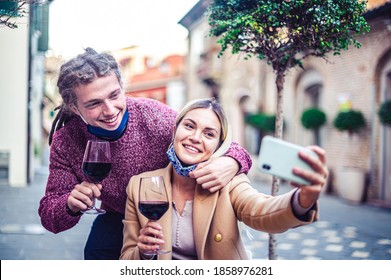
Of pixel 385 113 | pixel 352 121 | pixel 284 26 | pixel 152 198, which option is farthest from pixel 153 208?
pixel 352 121

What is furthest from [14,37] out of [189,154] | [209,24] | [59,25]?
[189,154]

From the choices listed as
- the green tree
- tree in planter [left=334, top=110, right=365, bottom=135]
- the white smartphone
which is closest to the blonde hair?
the white smartphone

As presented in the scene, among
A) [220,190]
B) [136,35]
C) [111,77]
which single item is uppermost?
[136,35]

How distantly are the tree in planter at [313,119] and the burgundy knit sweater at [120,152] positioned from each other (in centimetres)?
405

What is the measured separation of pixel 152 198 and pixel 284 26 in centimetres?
115

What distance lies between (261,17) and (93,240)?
132 centimetres

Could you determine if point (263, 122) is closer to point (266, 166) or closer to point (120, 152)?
point (120, 152)

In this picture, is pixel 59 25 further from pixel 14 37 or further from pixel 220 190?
pixel 220 190

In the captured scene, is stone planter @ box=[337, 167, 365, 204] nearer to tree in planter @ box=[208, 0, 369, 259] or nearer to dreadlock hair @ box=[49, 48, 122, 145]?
tree in planter @ box=[208, 0, 369, 259]

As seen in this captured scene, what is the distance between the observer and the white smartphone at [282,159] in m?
1.41

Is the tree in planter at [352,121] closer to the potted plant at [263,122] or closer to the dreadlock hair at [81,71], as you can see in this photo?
the potted plant at [263,122]

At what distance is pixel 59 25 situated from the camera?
266 cm
